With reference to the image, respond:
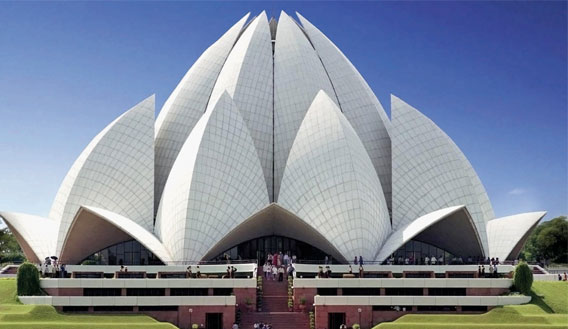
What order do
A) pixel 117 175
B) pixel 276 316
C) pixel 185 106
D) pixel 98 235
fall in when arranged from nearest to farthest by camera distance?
1. pixel 276 316
2. pixel 98 235
3. pixel 117 175
4. pixel 185 106

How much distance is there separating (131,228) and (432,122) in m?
22.3

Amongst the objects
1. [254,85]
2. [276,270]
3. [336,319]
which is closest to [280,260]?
[276,270]

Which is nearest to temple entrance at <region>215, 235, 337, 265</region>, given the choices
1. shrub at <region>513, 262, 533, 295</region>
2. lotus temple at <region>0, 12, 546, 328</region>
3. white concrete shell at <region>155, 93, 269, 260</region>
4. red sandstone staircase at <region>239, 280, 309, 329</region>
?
lotus temple at <region>0, 12, 546, 328</region>

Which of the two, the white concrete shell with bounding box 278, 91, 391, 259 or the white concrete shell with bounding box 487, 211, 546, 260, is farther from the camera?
the white concrete shell with bounding box 487, 211, 546, 260

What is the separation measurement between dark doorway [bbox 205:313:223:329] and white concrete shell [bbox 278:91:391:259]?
32.0 feet

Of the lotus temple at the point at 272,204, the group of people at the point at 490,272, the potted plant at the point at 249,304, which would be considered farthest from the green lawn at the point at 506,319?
the potted plant at the point at 249,304

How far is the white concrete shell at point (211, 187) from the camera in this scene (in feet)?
116

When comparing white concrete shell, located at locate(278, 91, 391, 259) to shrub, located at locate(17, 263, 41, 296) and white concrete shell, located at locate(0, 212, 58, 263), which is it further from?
white concrete shell, located at locate(0, 212, 58, 263)

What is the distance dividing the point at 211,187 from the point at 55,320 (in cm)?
1246

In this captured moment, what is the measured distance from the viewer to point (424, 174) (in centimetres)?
4200

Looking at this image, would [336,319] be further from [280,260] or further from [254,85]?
[254,85]

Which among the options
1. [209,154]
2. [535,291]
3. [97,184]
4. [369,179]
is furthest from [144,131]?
[535,291]

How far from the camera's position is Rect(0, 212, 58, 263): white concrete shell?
4038 cm

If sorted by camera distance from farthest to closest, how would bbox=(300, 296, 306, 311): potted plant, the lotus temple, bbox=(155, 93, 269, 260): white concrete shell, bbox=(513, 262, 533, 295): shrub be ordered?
bbox=(155, 93, 269, 260): white concrete shell
bbox=(513, 262, 533, 295): shrub
the lotus temple
bbox=(300, 296, 306, 311): potted plant
